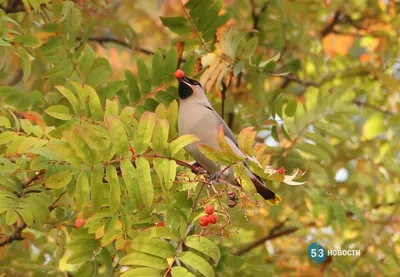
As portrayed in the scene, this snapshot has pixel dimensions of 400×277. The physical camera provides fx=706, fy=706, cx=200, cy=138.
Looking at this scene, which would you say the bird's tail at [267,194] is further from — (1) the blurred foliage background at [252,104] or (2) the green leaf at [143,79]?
(2) the green leaf at [143,79]

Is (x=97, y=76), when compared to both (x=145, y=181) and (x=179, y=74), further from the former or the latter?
(x=145, y=181)

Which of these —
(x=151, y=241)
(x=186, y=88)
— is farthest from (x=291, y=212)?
(x=151, y=241)

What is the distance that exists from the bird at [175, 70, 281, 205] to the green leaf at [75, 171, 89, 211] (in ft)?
2.02

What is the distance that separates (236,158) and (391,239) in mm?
2382

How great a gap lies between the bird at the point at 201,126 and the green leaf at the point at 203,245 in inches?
13.4

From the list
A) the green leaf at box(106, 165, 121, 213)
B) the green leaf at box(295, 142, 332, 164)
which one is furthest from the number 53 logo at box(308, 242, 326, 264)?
the green leaf at box(106, 165, 121, 213)

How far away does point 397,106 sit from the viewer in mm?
4477

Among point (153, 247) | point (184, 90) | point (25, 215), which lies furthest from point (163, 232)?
point (184, 90)

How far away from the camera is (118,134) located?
2283mm

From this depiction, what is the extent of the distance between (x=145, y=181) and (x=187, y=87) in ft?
3.44

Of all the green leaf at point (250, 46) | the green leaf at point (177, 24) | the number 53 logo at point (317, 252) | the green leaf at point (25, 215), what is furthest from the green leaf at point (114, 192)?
the number 53 logo at point (317, 252)

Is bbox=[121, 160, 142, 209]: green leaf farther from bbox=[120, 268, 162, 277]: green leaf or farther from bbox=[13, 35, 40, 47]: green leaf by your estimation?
bbox=[13, 35, 40, 47]: green leaf

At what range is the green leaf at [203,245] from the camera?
2412 mm

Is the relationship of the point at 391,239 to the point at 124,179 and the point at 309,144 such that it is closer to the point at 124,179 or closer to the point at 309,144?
the point at 309,144
